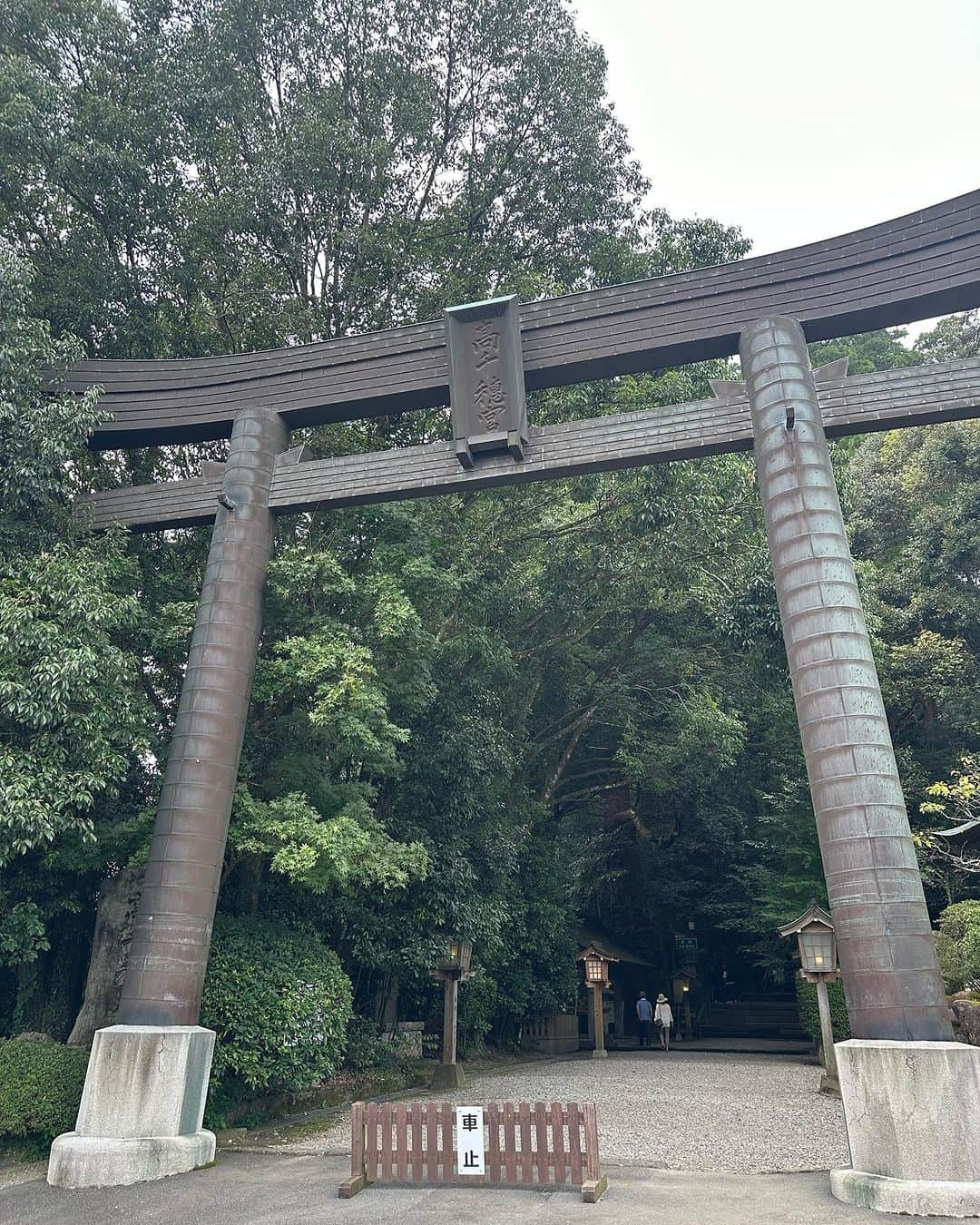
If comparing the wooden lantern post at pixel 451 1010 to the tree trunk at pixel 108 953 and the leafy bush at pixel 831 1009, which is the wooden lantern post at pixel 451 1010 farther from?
the leafy bush at pixel 831 1009

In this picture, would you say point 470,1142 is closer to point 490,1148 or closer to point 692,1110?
point 490,1148

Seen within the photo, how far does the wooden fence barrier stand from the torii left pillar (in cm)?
174

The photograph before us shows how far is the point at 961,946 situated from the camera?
1334 cm

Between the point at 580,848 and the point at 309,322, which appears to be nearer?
the point at 309,322

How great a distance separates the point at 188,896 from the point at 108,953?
3.20 meters

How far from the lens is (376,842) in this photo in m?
10.3

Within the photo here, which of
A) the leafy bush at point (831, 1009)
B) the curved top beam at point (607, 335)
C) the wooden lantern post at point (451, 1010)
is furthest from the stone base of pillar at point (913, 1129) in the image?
the leafy bush at point (831, 1009)

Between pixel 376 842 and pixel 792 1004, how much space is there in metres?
27.0

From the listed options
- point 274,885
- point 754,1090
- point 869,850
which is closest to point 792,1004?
point 754,1090

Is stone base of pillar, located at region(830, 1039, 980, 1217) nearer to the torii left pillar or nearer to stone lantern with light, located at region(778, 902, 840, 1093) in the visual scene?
the torii left pillar

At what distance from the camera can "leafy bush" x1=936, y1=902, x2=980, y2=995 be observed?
13.0 metres

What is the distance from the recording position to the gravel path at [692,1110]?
834cm

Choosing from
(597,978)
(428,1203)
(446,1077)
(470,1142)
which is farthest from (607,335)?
(597,978)

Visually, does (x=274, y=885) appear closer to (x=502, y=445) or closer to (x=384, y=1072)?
(x=384, y=1072)
